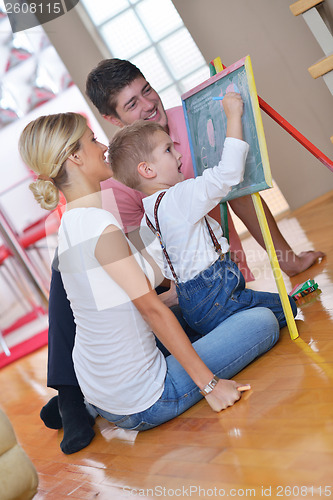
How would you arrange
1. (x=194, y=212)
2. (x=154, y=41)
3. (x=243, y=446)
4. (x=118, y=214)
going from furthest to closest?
(x=154, y=41)
(x=118, y=214)
(x=194, y=212)
(x=243, y=446)

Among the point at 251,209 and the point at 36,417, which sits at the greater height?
the point at 251,209

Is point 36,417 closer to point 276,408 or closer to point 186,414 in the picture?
point 186,414

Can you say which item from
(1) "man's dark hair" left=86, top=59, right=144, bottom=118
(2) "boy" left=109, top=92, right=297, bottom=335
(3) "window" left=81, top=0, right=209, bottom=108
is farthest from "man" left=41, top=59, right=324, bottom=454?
(3) "window" left=81, top=0, right=209, bottom=108

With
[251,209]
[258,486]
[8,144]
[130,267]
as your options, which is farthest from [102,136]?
[258,486]

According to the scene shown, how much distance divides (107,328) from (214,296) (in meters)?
0.35

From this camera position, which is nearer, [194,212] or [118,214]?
[194,212]

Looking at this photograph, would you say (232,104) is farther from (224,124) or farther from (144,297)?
(144,297)

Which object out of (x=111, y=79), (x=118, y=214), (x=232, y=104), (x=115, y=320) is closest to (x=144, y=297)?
(x=115, y=320)

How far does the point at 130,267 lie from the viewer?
1440 mm

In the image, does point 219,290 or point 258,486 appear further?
point 219,290

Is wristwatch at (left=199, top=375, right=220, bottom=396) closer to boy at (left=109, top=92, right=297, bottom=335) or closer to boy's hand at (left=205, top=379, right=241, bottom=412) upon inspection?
boy's hand at (left=205, top=379, right=241, bottom=412)

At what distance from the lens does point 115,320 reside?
151cm

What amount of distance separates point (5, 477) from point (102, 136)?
3074mm

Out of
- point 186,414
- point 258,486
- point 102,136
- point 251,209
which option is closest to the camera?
point 258,486
